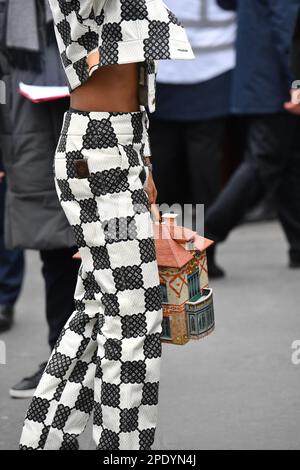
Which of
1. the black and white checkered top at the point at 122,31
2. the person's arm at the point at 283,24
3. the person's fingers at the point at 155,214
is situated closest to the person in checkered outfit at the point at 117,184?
the black and white checkered top at the point at 122,31

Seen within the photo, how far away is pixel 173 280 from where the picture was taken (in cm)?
344

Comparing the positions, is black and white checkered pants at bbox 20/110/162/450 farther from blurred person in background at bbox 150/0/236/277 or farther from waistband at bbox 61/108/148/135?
blurred person in background at bbox 150/0/236/277

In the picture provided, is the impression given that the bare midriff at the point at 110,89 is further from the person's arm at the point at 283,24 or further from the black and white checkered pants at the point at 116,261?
the person's arm at the point at 283,24

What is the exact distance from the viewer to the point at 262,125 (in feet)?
20.7

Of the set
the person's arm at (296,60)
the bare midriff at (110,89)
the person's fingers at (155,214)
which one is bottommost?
the person's arm at (296,60)

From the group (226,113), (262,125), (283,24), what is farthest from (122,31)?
(226,113)

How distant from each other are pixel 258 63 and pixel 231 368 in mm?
2139

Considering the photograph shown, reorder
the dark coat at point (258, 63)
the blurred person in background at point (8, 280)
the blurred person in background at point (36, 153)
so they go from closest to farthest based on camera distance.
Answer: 1. the blurred person in background at point (36, 153)
2. the blurred person in background at point (8, 280)
3. the dark coat at point (258, 63)

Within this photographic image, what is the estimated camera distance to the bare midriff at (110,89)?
10.8 feet

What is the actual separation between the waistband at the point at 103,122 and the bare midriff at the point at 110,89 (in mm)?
17

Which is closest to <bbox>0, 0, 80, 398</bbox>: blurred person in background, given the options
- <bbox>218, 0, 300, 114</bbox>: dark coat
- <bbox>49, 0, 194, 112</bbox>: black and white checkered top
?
<bbox>49, 0, 194, 112</bbox>: black and white checkered top

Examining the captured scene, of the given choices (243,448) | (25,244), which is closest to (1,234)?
(25,244)

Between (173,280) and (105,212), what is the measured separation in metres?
0.32

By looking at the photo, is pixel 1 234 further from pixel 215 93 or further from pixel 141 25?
pixel 141 25
